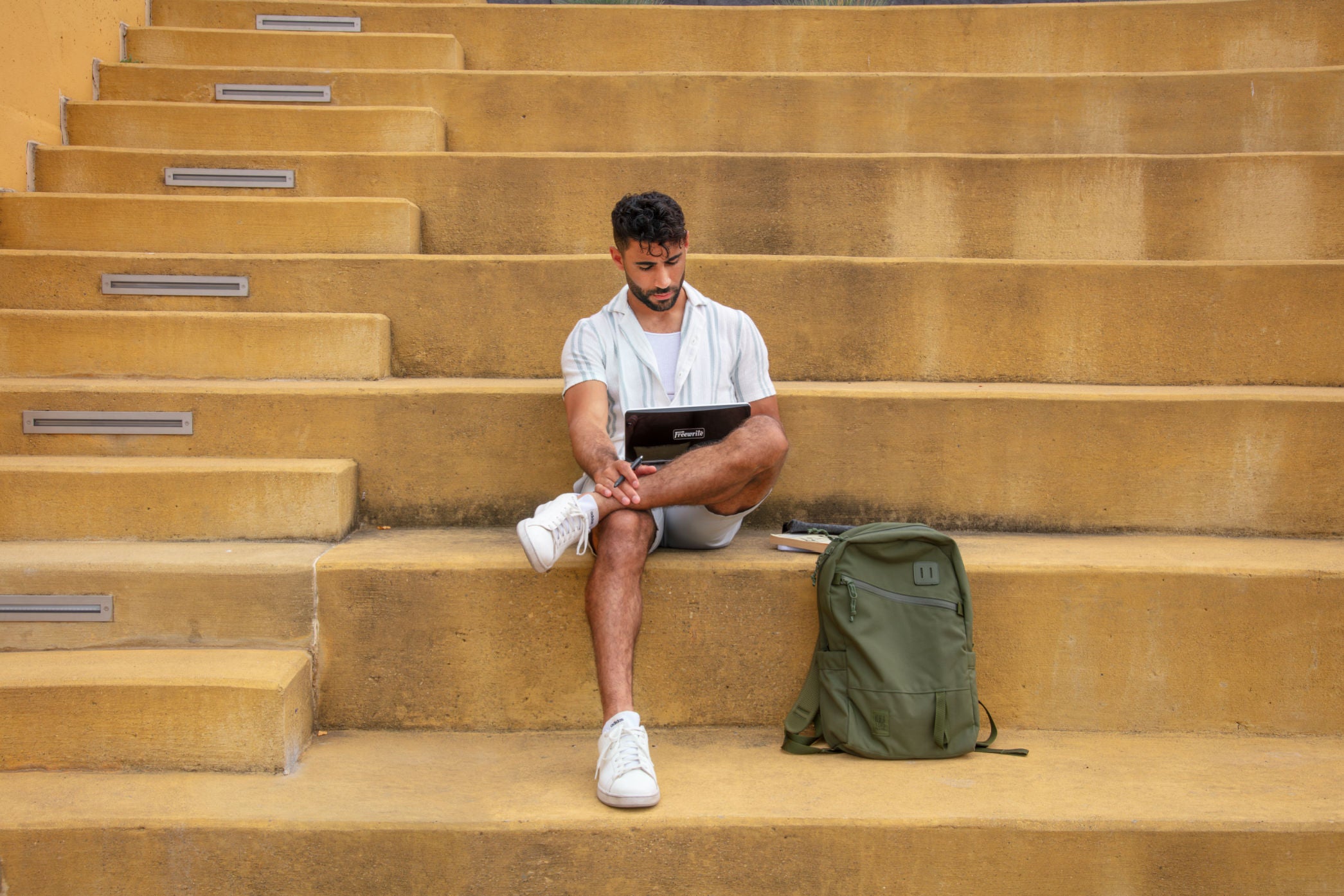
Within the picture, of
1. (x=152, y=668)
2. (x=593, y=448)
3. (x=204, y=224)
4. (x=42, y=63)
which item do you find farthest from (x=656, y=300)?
(x=42, y=63)

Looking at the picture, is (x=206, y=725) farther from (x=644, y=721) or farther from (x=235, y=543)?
(x=644, y=721)

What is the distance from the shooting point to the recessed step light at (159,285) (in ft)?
10.3

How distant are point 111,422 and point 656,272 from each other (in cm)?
159

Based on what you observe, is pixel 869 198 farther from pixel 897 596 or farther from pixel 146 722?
pixel 146 722

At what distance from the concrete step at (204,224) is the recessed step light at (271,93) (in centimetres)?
83

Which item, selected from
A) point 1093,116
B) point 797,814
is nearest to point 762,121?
point 1093,116

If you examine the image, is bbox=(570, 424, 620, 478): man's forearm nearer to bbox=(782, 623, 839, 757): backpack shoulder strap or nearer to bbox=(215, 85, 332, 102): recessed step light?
bbox=(782, 623, 839, 757): backpack shoulder strap

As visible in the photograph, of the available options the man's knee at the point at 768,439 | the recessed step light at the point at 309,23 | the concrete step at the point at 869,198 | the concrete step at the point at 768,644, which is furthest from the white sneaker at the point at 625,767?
the recessed step light at the point at 309,23

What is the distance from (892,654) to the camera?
7.51 ft

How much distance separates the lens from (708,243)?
3.50m

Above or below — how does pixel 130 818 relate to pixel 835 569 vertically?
below

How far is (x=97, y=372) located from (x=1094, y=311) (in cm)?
305

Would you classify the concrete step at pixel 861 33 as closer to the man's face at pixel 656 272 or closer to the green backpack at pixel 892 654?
the man's face at pixel 656 272

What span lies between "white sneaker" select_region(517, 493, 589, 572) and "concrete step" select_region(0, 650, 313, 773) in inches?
24.5
